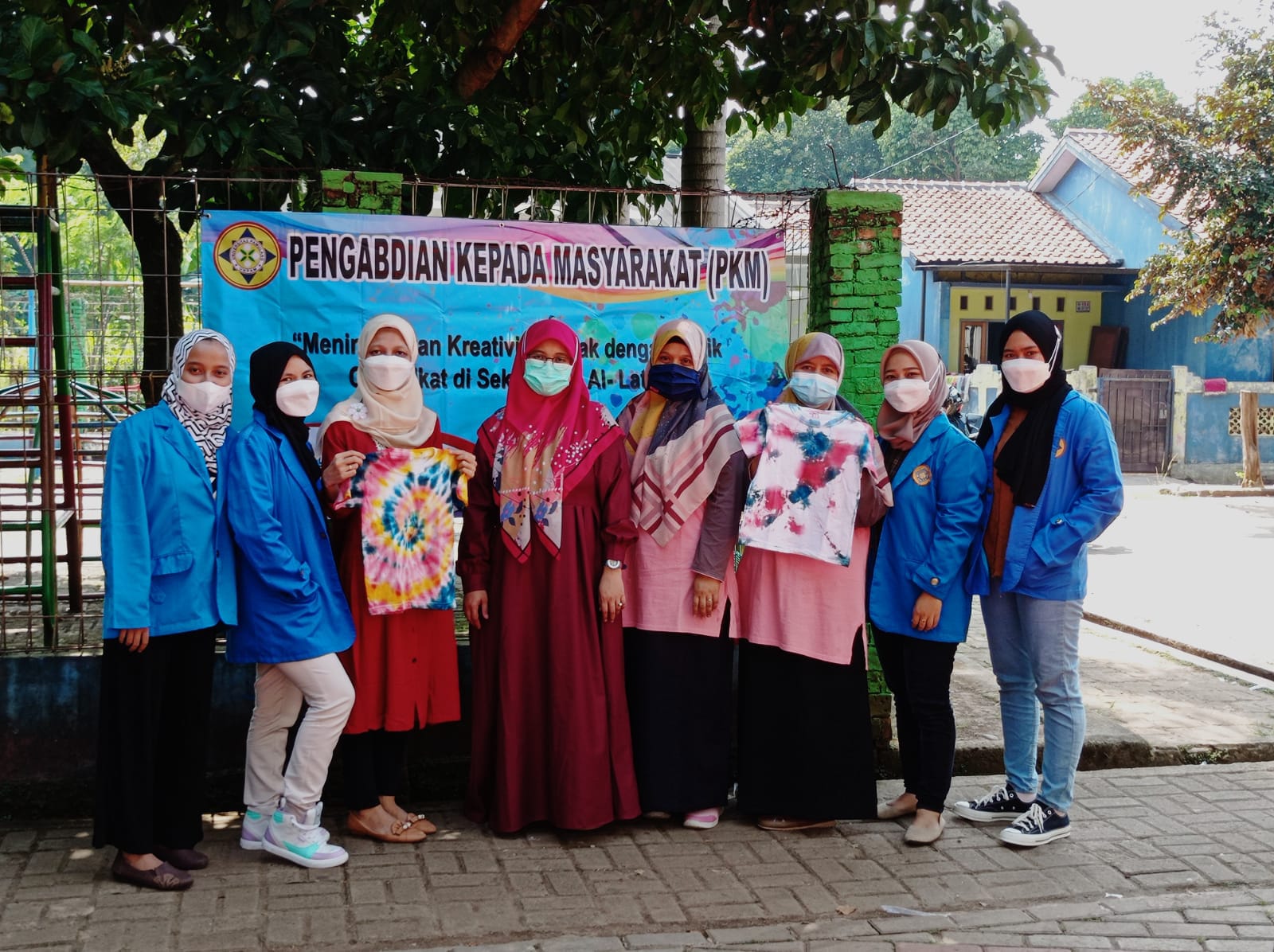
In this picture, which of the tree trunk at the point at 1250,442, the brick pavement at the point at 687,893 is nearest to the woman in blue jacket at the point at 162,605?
the brick pavement at the point at 687,893

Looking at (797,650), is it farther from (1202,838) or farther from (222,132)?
(222,132)

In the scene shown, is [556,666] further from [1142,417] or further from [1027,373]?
[1142,417]

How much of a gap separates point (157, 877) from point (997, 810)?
2.97 m

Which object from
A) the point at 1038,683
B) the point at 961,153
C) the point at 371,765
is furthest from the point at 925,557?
the point at 961,153

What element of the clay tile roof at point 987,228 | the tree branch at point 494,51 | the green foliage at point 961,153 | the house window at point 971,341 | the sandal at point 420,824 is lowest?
the sandal at point 420,824

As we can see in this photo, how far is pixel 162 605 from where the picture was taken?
12.5ft

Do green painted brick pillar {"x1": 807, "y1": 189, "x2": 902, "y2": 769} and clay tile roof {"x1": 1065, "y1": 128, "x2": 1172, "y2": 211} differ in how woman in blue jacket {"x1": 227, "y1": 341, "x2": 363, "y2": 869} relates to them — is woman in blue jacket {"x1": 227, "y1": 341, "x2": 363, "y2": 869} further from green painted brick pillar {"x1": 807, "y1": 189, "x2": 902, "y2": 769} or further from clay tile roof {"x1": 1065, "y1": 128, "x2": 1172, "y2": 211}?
clay tile roof {"x1": 1065, "y1": 128, "x2": 1172, "y2": 211}

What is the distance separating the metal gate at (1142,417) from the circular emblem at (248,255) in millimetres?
19302

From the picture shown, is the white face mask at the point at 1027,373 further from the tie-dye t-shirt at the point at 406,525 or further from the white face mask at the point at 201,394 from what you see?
the white face mask at the point at 201,394

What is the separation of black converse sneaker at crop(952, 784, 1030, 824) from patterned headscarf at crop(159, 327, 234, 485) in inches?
118

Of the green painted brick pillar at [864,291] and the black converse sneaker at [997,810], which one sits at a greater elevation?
the green painted brick pillar at [864,291]

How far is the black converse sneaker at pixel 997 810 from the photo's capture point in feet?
15.3

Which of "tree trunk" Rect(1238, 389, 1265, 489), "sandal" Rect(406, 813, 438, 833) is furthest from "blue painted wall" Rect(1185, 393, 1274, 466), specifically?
"sandal" Rect(406, 813, 438, 833)

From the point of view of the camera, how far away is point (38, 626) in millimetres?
6422
